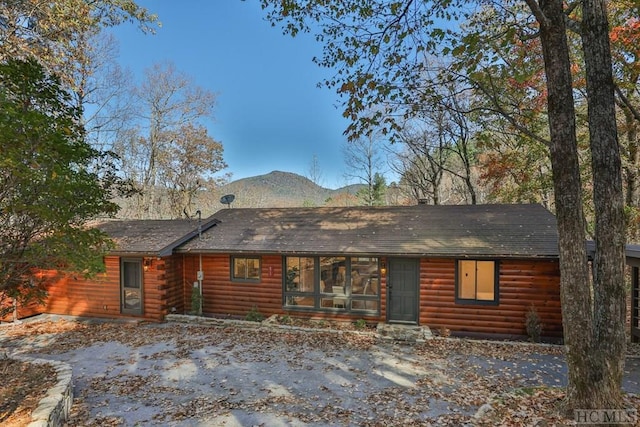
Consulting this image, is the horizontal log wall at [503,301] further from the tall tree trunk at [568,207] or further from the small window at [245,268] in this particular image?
the small window at [245,268]

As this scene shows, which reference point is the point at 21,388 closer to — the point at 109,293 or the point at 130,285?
the point at 130,285

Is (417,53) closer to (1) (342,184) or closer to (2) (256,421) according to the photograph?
(2) (256,421)

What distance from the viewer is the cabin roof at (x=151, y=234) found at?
1012 cm

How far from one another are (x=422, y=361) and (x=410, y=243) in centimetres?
333

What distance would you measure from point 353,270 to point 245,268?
348 cm

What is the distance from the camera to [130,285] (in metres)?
10.6

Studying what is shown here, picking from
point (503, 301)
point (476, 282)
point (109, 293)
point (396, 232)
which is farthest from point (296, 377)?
point (109, 293)

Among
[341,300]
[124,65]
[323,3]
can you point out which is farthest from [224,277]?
[124,65]

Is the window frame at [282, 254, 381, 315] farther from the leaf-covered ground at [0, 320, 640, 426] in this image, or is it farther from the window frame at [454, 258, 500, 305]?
the window frame at [454, 258, 500, 305]

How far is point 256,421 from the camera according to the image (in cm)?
454

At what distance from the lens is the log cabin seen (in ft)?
27.9

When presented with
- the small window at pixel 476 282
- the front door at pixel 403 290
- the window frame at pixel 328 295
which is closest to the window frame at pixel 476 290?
the small window at pixel 476 282
